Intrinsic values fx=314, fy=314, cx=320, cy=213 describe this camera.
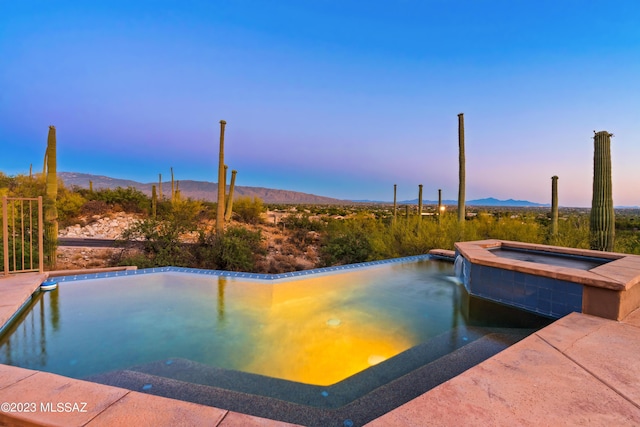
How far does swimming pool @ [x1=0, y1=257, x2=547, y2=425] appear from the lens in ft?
6.89

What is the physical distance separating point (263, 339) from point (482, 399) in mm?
2024

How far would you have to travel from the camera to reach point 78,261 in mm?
9469

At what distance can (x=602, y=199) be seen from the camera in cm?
666

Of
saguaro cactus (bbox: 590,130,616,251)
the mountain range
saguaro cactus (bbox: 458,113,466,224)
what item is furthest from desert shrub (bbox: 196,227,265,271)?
the mountain range

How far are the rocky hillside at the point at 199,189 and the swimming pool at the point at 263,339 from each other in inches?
2248

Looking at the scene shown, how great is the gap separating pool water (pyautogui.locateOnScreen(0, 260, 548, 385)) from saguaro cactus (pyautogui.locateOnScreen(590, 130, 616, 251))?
417cm

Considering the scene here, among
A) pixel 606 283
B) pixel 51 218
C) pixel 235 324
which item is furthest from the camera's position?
pixel 51 218

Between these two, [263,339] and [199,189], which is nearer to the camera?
[263,339]

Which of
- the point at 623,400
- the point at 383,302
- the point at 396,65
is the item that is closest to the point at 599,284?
the point at 623,400

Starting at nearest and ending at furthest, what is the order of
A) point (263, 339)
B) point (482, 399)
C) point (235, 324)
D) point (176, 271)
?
point (482, 399) < point (263, 339) < point (235, 324) < point (176, 271)

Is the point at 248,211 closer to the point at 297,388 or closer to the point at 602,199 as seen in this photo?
the point at 602,199

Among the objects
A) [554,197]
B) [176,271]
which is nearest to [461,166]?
[554,197]

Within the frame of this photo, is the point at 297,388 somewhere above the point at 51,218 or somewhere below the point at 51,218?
below

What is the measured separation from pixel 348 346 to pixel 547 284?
2.42 metres
